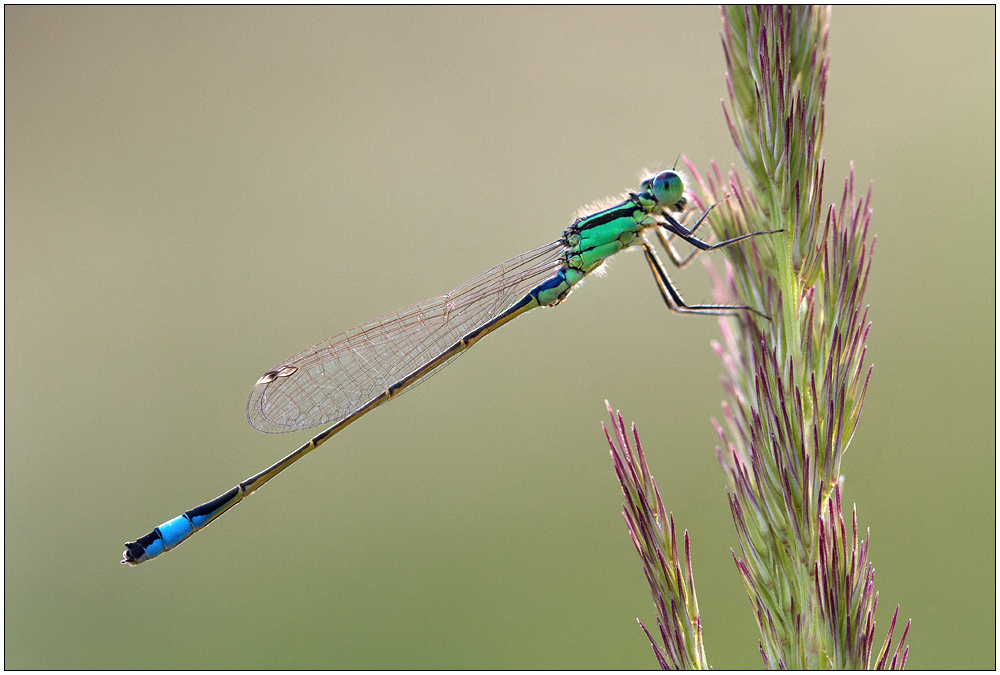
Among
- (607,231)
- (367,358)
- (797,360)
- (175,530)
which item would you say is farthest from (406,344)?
(797,360)

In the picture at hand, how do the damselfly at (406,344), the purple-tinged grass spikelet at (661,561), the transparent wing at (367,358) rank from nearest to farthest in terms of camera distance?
the purple-tinged grass spikelet at (661,561) → the damselfly at (406,344) → the transparent wing at (367,358)

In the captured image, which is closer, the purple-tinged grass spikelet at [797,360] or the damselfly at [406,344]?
the purple-tinged grass spikelet at [797,360]

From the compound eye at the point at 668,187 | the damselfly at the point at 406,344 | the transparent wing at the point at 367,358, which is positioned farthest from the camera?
the transparent wing at the point at 367,358

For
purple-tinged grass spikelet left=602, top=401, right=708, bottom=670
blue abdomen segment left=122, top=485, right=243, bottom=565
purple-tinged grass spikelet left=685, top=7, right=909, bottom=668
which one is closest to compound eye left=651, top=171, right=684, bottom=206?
purple-tinged grass spikelet left=685, top=7, right=909, bottom=668

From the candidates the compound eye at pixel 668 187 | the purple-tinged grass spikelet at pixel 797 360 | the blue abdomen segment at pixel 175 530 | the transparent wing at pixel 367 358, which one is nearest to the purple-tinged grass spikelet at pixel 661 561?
the purple-tinged grass spikelet at pixel 797 360

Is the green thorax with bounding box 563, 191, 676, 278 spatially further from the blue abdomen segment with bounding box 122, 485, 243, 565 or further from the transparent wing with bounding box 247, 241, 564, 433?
the blue abdomen segment with bounding box 122, 485, 243, 565

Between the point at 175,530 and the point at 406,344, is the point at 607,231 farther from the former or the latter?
the point at 175,530

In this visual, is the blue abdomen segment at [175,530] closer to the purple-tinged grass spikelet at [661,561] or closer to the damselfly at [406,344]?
the damselfly at [406,344]

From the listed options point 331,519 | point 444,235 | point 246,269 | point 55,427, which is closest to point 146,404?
point 55,427

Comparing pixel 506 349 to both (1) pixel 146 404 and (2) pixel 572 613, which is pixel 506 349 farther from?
(1) pixel 146 404
